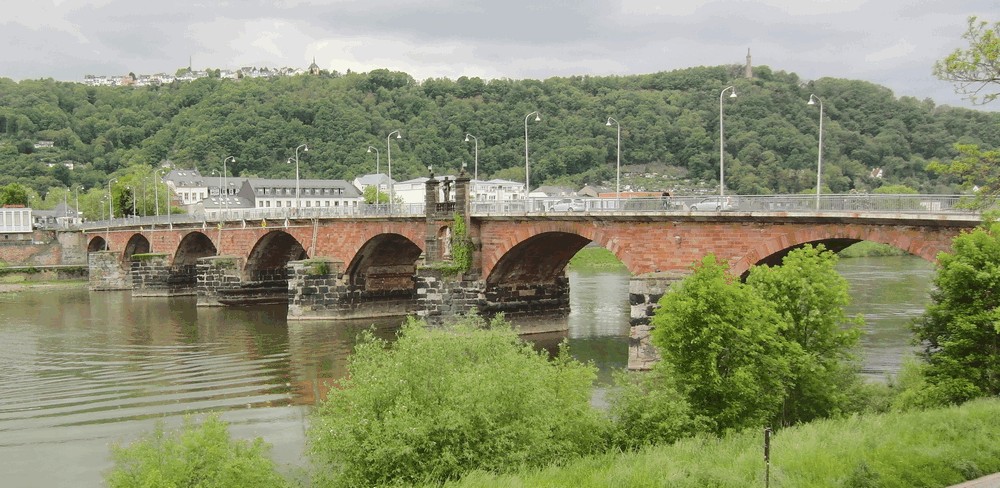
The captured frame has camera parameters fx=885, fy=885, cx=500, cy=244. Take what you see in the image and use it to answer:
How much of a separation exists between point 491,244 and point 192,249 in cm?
4547

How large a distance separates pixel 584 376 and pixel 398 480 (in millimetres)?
6343

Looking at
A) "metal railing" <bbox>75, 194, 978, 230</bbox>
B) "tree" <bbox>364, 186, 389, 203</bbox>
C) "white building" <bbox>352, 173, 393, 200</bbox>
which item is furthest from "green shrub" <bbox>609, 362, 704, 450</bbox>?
"white building" <bbox>352, 173, 393, 200</bbox>

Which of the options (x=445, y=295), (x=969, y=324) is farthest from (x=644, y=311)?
(x=445, y=295)

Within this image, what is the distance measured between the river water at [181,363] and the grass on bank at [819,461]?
734cm

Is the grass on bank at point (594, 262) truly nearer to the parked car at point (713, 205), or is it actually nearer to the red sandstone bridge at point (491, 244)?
the red sandstone bridge at point (491, 244)

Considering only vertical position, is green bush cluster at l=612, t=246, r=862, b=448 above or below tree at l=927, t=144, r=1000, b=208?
below

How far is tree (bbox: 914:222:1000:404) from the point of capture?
21422 mm

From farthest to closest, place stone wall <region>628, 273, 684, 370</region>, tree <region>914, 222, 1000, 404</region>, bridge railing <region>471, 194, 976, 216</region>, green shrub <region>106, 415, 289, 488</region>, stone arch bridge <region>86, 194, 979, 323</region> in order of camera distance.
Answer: stone wall <region>628, 273, 684, 370</region> < stone arch bridge <region>86, 194, 979, 323</region> < bridge railing <region>471, 194, 976, 216</region> < tree <region>914, 222, 1000, 404</region> < green shrub <region>106, 415, 289, 488</region>

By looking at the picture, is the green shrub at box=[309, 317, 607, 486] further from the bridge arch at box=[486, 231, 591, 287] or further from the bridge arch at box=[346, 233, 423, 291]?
the bridge arch at box=[346, 233, 423, 291]

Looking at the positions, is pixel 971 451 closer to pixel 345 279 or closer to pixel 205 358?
pixel 205 358

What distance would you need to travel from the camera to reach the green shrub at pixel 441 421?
55.8 feet

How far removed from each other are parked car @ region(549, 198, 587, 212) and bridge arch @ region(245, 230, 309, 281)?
2841 cm


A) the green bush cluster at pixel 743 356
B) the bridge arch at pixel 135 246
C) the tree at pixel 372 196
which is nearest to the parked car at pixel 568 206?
the green bush cluster at pixel 743 356

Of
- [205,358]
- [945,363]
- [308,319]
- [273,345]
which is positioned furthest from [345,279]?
[945,363]
